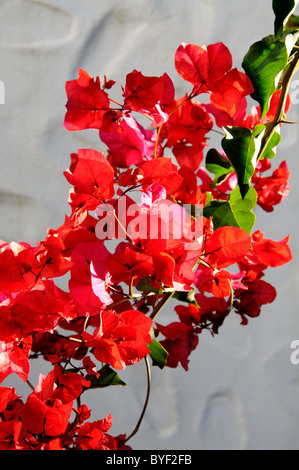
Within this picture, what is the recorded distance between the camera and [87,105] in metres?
0.51

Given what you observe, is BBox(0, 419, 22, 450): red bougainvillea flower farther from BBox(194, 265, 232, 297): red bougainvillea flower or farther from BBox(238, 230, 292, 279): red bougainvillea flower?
BBox(238, 230, 292, 279): red bougainvillea flower

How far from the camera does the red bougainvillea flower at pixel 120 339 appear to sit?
43cm

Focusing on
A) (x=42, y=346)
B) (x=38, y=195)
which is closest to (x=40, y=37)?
(x=38, y=195)

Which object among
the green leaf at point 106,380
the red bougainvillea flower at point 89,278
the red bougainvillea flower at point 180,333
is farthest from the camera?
the red bougainvillea flower at point 180,333

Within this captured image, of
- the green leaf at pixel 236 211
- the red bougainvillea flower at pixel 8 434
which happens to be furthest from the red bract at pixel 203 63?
the red bougainvillea flower at pixel 8 434

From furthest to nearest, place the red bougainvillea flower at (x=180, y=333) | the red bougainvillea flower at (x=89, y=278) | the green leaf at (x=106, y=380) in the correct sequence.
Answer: the red bougainvillea flower at (x=180, y=333), the green leaf at (x=106, y=380), the red bougainvillea flower at (x=89, y=278)

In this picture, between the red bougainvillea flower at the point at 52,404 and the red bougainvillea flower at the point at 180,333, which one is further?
the red bougainvillea flower at the point at 180,333

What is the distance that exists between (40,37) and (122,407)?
75 centimetres

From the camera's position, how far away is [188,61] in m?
0.53

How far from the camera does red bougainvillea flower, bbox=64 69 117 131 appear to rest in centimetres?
50

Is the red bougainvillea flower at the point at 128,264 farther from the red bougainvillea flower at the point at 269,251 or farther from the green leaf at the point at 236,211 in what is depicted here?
the red bougainvillea flower at the point at 269,251

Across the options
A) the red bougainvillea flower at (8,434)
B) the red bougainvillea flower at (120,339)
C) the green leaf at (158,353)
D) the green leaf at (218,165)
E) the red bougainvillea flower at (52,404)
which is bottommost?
the red bougainvillea flower at (8,434)

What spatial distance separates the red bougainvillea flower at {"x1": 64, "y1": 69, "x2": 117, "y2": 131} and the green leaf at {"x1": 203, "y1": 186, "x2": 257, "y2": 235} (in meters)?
0.13

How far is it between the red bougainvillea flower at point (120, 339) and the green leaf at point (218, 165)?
0.20 m
